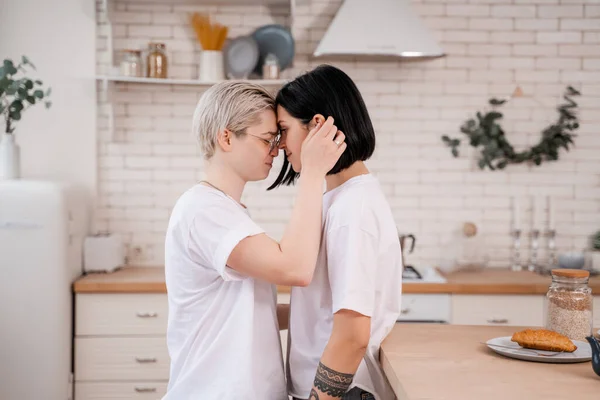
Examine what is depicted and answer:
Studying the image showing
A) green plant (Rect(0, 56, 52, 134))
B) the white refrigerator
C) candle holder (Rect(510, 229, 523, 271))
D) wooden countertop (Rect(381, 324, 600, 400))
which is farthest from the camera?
candle holder (Rect(510, 229, 523, 271))

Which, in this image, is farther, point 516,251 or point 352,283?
point 516,251

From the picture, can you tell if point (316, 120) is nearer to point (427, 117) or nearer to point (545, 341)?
point (545, 341)

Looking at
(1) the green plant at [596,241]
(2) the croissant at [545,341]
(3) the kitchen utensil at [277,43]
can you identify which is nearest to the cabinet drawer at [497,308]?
(1) the green plant at [596,241]

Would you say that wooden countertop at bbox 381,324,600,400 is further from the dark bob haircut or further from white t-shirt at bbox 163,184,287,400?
the dark bob haircut

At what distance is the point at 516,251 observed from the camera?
4.37m

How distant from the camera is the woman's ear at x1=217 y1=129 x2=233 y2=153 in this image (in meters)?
1.99

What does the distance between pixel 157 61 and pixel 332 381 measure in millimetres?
2848

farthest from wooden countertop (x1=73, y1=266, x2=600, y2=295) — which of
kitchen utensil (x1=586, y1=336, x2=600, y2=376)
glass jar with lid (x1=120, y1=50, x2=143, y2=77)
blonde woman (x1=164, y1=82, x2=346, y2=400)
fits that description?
kitchen utensil (x1=586, y1=336, x2=600, y2=376)

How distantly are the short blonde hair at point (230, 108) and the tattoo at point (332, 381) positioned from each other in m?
0.69

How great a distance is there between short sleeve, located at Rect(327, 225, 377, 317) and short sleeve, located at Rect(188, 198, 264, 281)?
0.22 meters

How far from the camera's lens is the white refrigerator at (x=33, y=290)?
362 cm

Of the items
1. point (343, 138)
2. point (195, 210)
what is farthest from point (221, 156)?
point (343, 138)

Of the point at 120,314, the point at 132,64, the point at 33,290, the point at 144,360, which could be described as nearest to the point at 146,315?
the point at 120,314

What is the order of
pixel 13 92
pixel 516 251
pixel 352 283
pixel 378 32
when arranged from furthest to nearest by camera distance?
pixel 516 251, pixel 378 32, pixel 13 92, pixel 352 283
